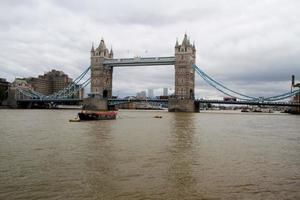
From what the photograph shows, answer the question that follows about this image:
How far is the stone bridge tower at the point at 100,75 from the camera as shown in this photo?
356 ft

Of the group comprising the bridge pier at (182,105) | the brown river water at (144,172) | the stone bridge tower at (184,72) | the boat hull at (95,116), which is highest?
the stone bridge tower at (184,72)

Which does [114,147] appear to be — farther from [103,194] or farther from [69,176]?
[103,194]

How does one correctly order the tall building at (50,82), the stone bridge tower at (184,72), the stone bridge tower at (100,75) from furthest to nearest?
the tall building at (50,82)
the stone bridge tower at (100,75)
the stone bridge tower at (184,72)

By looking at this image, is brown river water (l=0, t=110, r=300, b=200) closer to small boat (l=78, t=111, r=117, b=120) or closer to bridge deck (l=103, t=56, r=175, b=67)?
small boat (l=78, t=111, r=117, b=120)

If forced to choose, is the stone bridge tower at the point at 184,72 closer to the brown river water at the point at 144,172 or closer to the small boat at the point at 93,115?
the small boat at the point at 93,115

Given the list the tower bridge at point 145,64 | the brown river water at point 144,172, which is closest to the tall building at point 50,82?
the tower bridge at point 145,64

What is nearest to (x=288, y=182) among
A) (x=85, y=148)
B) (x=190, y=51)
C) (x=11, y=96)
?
(x=85, y=148)

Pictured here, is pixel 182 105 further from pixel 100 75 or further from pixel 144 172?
pixel 144 172

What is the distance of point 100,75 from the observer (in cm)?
10938

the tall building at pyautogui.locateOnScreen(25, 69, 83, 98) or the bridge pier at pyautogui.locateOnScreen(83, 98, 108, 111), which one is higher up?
the tall building at pyautogui.locateOnScreen(25, 69, 83, 98)

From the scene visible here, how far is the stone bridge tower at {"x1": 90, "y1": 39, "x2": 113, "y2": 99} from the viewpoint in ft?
356

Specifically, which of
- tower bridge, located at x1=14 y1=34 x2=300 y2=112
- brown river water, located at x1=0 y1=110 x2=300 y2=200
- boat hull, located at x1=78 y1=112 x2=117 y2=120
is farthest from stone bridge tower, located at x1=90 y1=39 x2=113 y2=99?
brown river water, located at x1=0 y1=110 x2=300 y2=200

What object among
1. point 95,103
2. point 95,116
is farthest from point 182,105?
point 95,116

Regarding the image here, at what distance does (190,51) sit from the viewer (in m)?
100
